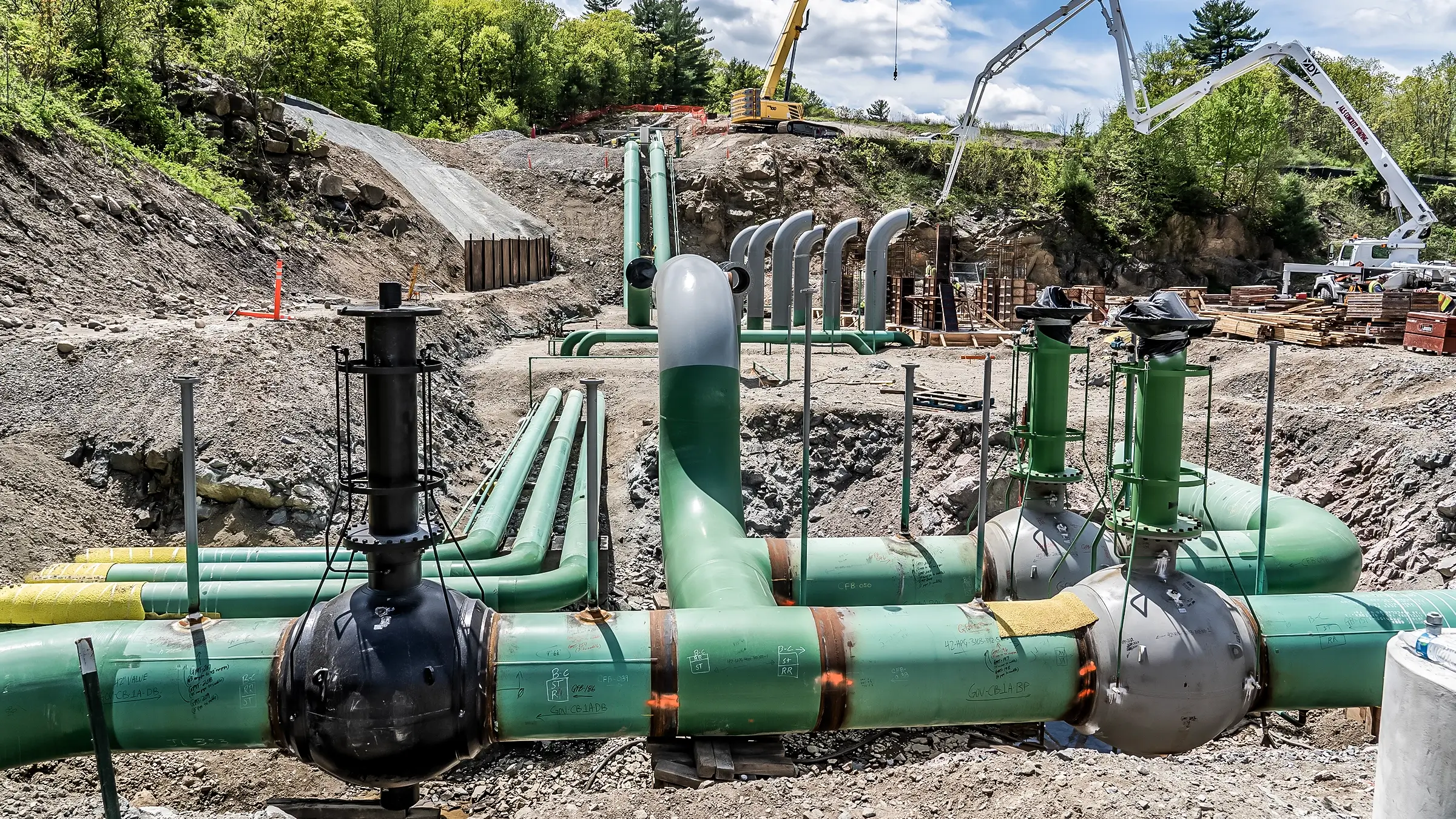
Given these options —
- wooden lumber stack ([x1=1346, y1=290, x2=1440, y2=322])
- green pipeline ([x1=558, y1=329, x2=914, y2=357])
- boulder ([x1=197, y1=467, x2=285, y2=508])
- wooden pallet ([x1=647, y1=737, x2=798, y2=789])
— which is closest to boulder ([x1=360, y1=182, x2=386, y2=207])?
green pipeline ([x1=558, y1=329, x2=914, y2=357])

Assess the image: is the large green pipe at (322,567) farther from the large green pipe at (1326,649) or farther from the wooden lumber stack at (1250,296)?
the wooden lumber stack at (1250,296)

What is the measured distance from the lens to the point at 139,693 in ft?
16.4

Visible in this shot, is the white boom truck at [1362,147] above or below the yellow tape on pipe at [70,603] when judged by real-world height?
above

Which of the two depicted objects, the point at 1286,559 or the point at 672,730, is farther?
the point at 1286,559

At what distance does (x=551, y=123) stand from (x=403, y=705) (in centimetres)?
5321

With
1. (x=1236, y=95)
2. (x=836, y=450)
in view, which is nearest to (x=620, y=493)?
(x=836, y=450)

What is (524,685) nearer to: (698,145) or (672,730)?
(672,730)

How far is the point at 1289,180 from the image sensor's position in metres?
41.6

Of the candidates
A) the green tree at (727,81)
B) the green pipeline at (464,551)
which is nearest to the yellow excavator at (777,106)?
the green tree at (727,81)

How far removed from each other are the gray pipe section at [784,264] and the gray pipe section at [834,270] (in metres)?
0.83

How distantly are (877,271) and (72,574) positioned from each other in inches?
693

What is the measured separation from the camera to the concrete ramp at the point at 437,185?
29.4 metres

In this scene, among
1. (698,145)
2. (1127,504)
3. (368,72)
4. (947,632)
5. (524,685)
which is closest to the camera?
(524,685)

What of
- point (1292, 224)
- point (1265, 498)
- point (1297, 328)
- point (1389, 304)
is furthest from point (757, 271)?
point (1292, 224)
